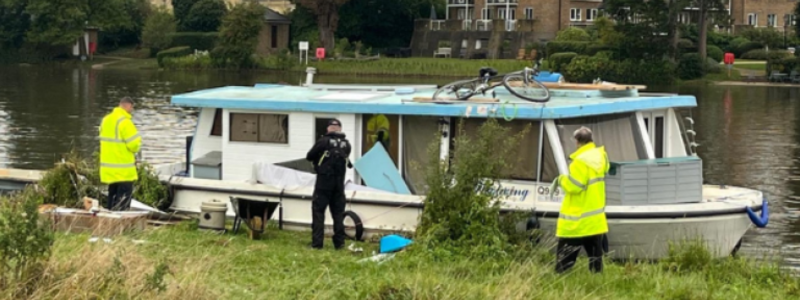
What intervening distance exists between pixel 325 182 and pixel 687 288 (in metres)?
4.40

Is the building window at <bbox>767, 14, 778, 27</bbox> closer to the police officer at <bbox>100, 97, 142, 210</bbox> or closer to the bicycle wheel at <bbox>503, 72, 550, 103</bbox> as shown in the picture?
the bicycle wheel at <bbox>503, 72, 550, 103</bbox>

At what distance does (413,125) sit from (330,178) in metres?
2.50

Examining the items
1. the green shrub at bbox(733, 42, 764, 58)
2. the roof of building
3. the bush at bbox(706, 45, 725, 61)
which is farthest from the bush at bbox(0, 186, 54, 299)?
the roof of building

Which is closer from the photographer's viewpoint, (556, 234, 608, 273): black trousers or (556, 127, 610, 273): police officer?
(556, 127, 610, 273): police officer

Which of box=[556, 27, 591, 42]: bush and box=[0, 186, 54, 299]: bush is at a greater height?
box=[556, 27, 591, 42]: bush

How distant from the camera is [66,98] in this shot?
148 feet

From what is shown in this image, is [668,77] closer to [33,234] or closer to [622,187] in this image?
[622,187]

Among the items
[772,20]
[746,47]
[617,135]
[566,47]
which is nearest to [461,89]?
[617,135]

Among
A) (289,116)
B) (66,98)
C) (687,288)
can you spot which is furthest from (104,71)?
(687,288)

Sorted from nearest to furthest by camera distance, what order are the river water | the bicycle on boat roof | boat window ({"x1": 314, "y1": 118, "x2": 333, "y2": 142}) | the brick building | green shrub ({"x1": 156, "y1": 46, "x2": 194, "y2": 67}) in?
the bicycle on boat roof < boat window ({"x1": 314, "y1": 118, "x2": 333, "y2": 142}) < the river water < green shrub ({"x1": 156, "y1": 46, "x2": 194, "y2": 67}) < the brick building

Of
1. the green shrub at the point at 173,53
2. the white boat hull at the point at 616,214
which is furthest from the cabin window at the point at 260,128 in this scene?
the green shrub at the point at 173,53

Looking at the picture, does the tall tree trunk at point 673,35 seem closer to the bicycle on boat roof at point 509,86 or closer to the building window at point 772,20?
the building window at point 772,20

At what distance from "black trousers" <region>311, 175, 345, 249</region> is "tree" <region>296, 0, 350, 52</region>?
62.9m

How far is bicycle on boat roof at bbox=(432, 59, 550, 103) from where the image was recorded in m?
14.8
